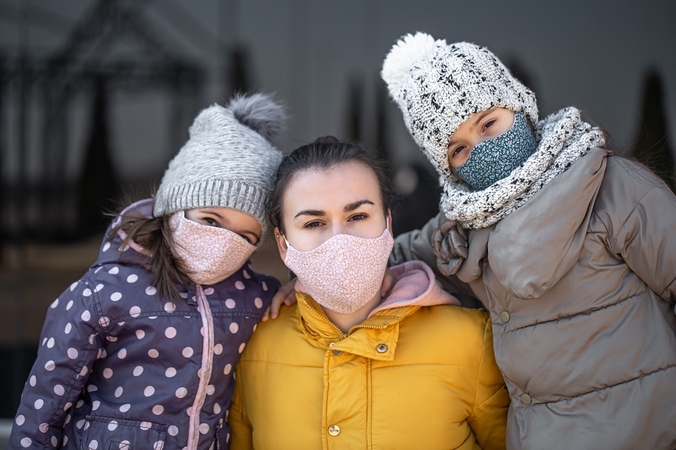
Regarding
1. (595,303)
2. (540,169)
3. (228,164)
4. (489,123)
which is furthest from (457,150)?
(228,164)

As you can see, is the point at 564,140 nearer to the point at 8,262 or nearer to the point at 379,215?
the point at 379,215

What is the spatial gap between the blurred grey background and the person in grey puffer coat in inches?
60.6

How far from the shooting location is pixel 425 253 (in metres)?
2.71

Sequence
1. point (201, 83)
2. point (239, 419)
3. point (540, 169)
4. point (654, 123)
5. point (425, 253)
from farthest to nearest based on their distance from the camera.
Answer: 1. point (201, 83)
2. point (654, 123)
3. point (425, 253)
4. point (239, 419)
5. point (540, 169)

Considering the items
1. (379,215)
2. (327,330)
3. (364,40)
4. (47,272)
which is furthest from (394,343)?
(47,272)

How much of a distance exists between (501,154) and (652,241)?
0.56 metres

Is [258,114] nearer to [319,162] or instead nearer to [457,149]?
[319,162]

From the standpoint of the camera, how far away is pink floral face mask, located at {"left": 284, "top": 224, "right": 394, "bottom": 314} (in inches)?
85.4

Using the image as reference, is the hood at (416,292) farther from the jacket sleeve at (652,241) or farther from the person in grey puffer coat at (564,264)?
the jacket sleeve at (652,241)

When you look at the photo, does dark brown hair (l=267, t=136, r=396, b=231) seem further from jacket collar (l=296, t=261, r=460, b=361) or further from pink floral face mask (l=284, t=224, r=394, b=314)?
jacket collar (l=296, t=261, r=460, b=361)

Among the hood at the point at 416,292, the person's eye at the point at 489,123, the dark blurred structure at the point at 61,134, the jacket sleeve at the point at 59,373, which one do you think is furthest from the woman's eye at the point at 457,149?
the dark blurred structure at the point at 61,134

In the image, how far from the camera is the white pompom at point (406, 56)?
2438 millimetres

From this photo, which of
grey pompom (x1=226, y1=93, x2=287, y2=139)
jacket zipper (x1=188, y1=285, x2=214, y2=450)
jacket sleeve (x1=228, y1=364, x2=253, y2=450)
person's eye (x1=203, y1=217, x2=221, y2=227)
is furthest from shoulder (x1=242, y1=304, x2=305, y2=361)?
grey pompom (x1=226, y1=93, x2=287, y2=139)

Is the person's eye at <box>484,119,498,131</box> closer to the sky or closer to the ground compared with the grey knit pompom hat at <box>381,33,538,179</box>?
closer to the ground
